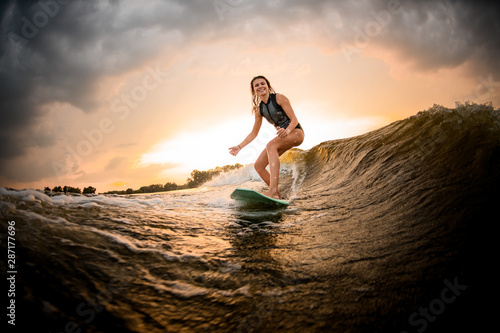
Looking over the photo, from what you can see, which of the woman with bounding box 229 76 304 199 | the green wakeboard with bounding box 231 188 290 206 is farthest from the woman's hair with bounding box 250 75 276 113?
the green wakeboard with bounding box 231 188 290 206

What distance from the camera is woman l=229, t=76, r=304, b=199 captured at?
15.2 feet

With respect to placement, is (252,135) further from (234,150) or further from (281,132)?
(281,132)

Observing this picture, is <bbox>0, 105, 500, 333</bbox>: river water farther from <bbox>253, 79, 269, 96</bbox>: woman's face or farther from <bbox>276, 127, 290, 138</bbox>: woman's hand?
<bbox>253, 79, 269, 96</bbox>: woman's face

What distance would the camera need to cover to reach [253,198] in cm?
408

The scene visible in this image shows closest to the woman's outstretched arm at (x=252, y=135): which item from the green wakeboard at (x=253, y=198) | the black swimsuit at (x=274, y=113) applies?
the black swimsuit at (x=274, y=113)

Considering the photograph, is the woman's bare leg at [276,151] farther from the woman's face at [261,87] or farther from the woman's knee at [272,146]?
the woman's face at [261,87]

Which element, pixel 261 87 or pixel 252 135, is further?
pixel 252 135

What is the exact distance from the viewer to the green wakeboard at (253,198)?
12.7ft

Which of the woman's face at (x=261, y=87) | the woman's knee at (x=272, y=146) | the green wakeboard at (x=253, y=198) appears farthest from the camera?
the woman's face at (x=261, y=87)

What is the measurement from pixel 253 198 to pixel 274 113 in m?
2.00

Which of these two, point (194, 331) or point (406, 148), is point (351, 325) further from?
point (406, 148)

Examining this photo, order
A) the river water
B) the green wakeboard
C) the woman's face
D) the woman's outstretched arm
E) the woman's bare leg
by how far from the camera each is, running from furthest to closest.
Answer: the woman's outstretched arm → the woman's face → the woman's bare leg → the green wakeboard → the river water

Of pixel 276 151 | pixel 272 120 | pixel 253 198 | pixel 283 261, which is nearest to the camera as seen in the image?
pixel 283 261

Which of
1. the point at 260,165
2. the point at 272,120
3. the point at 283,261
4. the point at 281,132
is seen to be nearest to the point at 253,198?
the point at 260,165
